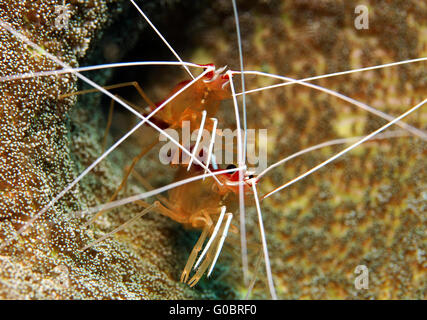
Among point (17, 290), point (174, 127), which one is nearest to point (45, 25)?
point (174, 127)

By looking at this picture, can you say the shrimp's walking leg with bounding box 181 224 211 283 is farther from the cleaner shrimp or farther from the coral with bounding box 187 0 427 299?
the coral with bounding box 187 0 427 299

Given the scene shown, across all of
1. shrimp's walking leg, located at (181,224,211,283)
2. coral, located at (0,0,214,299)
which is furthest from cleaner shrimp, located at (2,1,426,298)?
coral, located at (0,0,214,299)

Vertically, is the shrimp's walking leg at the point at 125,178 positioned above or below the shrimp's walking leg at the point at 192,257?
above

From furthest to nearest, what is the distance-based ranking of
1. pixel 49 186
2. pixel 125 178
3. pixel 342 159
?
pixel 342 159
pixel 125 178
pixel 49 186

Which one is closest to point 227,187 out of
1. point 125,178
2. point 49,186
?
point 125,178

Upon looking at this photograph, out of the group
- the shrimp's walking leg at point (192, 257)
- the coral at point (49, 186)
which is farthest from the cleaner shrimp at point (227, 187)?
the coral at point (49, 186)

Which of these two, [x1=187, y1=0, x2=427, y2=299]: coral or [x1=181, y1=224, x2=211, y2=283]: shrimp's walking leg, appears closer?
[x1=181, y1=224, x2=211, y2=283]: shrimp's walking leg

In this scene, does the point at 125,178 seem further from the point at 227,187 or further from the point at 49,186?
the point at 227,187

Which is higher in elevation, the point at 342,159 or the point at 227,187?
the point at 342,159

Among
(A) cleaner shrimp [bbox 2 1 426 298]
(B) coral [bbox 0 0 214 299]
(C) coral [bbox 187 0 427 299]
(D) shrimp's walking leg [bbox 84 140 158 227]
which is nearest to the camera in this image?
(B) coral [bbox 0 0 214 299]

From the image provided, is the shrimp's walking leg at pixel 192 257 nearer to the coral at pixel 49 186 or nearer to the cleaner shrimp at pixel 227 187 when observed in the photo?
the cleaner shrimp at pixel 227 187

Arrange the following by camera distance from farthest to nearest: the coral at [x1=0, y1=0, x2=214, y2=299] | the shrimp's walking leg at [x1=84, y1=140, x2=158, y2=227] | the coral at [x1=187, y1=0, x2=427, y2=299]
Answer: the coral at [x1=187, y1=0, x2=427, y2=299]
the shrimp's walking leg at [x1=84, y1=140, x2=158, y2=227]
the coral at [x1=0, y1=0, x2=214, y2=299]
